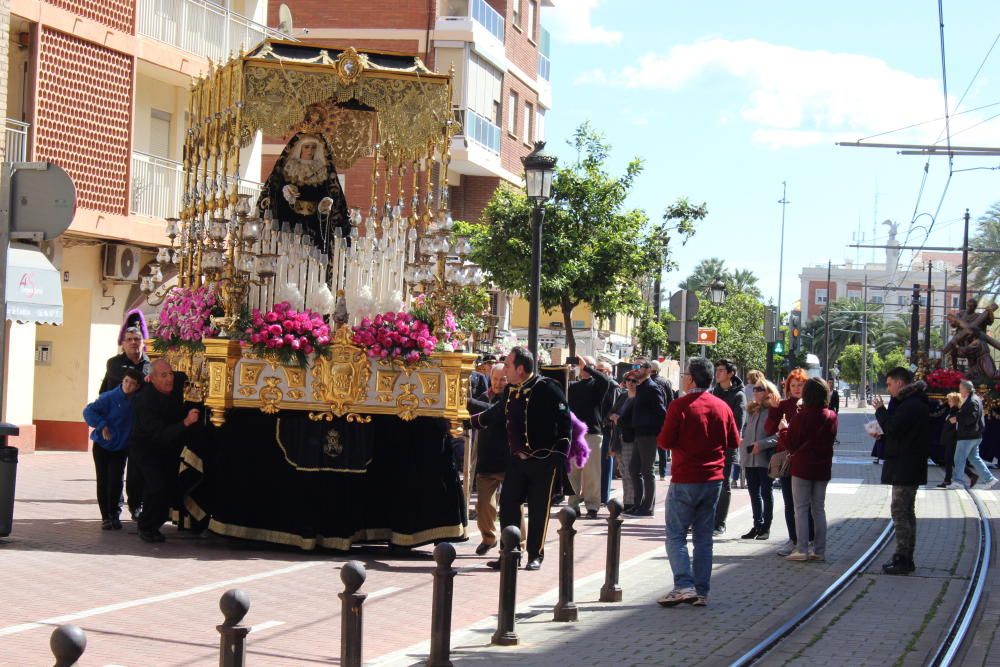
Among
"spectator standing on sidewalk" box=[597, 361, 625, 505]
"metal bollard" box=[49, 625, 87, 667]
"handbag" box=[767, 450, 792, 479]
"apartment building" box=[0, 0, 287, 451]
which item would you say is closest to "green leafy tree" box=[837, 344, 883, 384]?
"apartment building" box=[0, 0, 287, 451]

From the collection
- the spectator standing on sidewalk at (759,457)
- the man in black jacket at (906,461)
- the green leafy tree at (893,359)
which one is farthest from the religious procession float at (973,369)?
the green leafy tree at (893,359)

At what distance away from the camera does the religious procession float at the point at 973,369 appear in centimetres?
3131

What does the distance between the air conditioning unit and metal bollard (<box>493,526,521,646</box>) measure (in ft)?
59.7

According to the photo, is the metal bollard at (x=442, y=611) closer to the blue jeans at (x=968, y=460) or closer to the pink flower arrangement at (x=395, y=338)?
the pink flower arrangement at (x=395, y=338)

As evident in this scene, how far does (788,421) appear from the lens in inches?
584

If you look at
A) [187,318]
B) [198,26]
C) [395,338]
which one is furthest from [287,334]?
[198,26]

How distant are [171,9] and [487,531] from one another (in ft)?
56.4

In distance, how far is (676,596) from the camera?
10.9m

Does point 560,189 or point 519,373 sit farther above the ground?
point 560,189

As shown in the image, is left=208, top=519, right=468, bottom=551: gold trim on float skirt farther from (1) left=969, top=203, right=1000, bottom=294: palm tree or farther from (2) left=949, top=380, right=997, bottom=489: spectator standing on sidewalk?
(1) left=969, top=203, right=1000, bottom=294: palm tree

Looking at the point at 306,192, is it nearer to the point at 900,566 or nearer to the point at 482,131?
the point at 900,566

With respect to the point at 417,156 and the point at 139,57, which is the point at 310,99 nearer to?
the point at 417,156

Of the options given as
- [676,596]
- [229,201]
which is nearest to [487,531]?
[676,596]

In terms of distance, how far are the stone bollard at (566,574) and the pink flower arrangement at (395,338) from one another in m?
3.44
